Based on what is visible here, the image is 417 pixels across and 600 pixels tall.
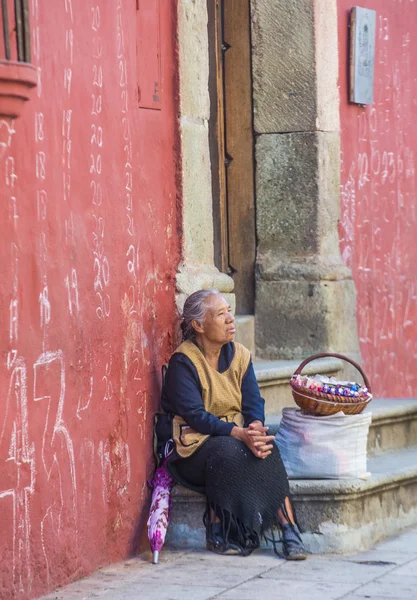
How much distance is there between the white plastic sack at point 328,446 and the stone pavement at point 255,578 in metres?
0.39

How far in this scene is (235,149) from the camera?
8312 millimetres

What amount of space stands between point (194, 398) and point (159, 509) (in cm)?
52

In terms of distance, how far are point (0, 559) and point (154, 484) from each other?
4.40 ft

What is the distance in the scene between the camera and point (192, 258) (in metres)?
6.71

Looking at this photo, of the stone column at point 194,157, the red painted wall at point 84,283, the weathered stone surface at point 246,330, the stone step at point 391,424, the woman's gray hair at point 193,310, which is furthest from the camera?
the weathered stone surface at point 246,330

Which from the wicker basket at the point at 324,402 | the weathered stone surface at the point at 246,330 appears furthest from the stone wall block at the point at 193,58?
the weathered stone surface at the point at 246,330

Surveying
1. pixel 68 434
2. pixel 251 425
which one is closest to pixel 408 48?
pixel 251 425

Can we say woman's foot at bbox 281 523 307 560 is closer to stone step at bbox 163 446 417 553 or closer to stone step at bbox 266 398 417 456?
stone step at bbox 163 446 417 553

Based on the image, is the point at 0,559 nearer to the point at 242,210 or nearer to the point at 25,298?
the point at 25,298

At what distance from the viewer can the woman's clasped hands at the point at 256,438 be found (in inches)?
240

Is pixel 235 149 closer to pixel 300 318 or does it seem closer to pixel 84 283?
pixel 300 318

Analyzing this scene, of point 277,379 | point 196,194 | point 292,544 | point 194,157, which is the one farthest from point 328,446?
point 194,157

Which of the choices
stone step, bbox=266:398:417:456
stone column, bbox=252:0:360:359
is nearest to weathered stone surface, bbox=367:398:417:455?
stone step, bbox=266:398:417:456

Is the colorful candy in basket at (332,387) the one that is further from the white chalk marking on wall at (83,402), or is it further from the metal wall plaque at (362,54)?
the metal wall plaque at (362,54)
